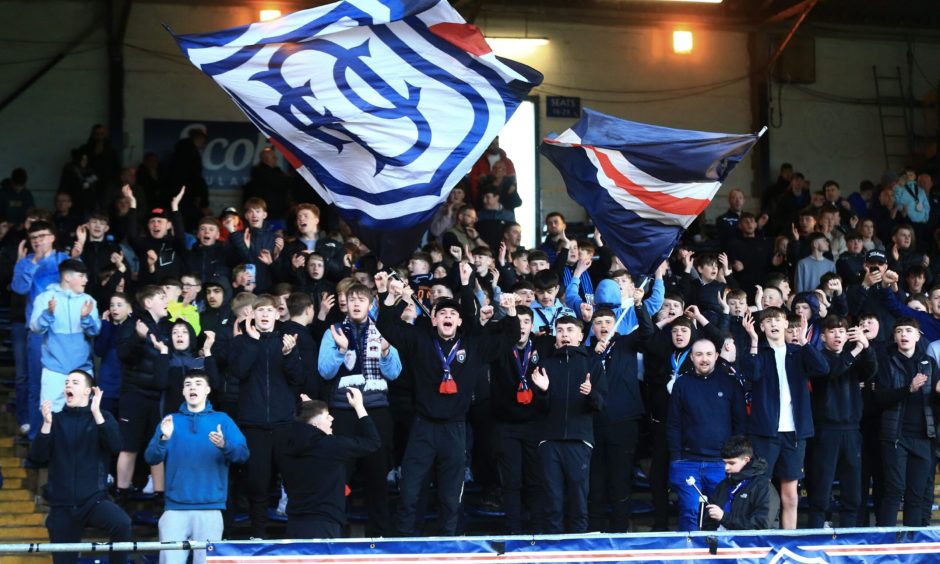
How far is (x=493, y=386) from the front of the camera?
11805 millimetres

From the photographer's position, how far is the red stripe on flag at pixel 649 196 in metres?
11.3

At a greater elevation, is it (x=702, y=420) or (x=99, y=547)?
(x=702, y=420)

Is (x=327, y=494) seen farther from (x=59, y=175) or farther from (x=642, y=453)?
(x=59, y=175)

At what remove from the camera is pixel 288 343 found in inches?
449

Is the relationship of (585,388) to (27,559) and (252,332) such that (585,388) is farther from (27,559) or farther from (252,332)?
(27,559)

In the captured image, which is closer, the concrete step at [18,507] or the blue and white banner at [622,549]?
the blue and white banner at [622,549]

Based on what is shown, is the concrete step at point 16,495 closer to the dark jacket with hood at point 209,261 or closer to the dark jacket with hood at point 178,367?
the dark jacket with hood at point 178,367

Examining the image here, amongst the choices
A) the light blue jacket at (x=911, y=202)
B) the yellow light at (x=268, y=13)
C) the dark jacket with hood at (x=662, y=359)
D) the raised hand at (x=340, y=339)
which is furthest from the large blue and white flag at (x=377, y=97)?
the yellow light at (x=268, y=13)

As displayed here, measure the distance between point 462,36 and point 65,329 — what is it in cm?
479

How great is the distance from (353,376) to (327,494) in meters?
1.78

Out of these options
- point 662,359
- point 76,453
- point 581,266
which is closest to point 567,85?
point 581,266

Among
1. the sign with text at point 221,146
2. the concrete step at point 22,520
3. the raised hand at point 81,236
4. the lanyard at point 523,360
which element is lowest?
the concrete step at point 22,520

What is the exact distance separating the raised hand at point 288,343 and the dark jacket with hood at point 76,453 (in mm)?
1598

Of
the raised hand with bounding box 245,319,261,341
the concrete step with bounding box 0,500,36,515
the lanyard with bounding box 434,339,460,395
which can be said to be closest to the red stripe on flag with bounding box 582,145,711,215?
the lanyard with bounding box 434,339,460,395
